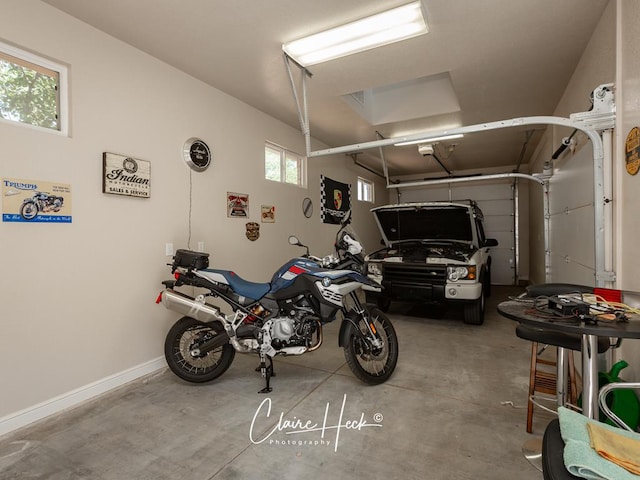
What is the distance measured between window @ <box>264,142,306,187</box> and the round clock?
1120 mm

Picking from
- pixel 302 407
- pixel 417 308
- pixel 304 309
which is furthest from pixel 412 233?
pixel 302 407

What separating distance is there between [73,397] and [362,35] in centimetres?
378

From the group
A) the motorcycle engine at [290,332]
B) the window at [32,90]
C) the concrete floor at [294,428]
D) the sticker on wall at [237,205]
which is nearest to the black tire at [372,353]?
the concrete floor at [294,428]

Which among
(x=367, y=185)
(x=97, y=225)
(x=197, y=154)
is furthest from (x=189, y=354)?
(x=367, y=185)

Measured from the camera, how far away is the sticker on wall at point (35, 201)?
217 centimetres

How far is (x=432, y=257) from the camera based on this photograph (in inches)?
179

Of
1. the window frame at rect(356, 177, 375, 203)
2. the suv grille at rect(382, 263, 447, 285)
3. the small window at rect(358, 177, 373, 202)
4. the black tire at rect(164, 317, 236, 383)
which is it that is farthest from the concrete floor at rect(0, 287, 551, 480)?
the small window at rect(358, 177, 373, 202)

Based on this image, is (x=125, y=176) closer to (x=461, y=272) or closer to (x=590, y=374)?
(x=590, y=374)

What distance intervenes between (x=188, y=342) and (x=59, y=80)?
2397 mm

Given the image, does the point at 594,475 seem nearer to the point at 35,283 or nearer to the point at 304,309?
the point at 304,309

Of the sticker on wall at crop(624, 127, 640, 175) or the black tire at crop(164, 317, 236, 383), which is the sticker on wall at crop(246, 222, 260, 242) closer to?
the black tire at crop(164, 317, 236, 383)

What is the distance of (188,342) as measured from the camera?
288 cm

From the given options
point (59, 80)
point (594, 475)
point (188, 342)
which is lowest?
point (188, 342)

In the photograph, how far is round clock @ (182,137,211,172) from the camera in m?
3.44
